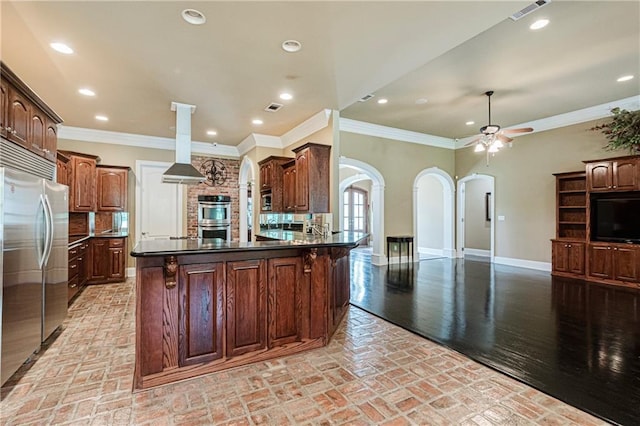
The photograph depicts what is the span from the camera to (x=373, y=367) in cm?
267

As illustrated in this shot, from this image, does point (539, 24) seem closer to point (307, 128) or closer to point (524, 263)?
point (307, 128)

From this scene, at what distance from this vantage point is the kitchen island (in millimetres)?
2406

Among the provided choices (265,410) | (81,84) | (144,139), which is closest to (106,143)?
(144,139)

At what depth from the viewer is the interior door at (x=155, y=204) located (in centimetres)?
659

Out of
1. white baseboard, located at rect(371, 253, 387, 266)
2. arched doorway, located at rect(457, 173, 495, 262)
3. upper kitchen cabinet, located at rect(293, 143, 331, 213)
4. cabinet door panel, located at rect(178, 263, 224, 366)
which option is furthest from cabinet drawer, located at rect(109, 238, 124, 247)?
arched doorway, located at rect(457, 173, 495, 262)

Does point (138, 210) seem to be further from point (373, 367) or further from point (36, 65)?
point (373, 367)

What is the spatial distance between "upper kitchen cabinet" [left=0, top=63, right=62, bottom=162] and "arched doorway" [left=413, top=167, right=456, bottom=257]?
23.0 feet

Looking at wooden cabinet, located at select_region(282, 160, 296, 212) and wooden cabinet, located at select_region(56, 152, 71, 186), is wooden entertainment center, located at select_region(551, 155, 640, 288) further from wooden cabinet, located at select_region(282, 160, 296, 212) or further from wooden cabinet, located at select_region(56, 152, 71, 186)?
wooden cabinet, located at select_region(56, 152, 71, 186)

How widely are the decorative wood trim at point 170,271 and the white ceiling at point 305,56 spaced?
6.39ft

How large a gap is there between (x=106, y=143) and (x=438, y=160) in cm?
770

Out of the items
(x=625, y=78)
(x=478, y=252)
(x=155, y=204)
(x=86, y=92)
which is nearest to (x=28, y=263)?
(x=86, y=92)

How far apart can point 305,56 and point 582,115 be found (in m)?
6.11

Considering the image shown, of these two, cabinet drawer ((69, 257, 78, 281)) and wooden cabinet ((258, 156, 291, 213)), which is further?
wooden cabinet ((258, 156, 291, 213))

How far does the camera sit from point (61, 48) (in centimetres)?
311
